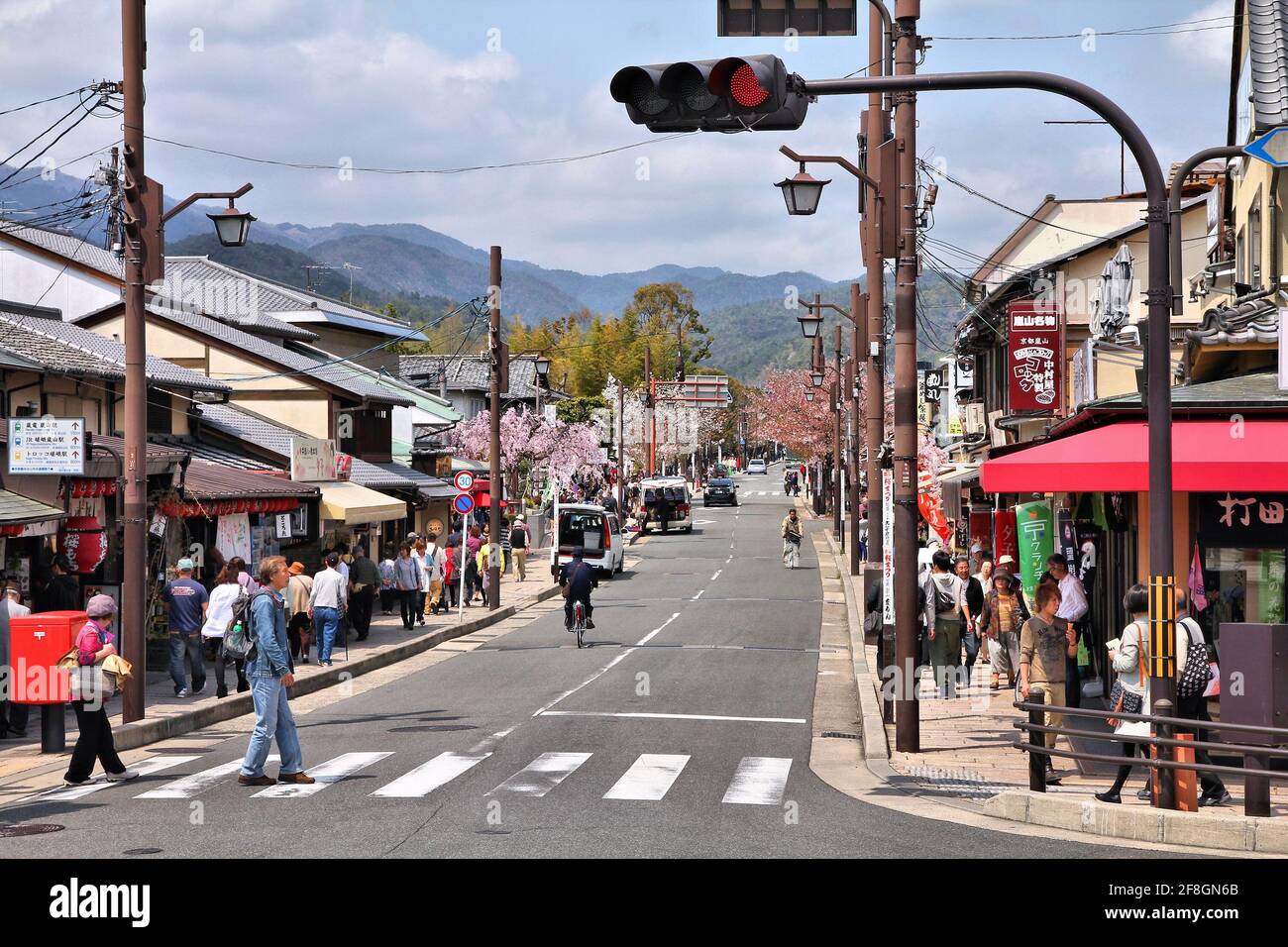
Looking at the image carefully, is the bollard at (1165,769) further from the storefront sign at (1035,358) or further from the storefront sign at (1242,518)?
Result: the storefront sign at (1035,358)

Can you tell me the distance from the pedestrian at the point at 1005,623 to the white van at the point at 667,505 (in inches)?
1927

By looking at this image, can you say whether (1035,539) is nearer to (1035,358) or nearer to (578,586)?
(1035,358)

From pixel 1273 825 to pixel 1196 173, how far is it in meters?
24.5

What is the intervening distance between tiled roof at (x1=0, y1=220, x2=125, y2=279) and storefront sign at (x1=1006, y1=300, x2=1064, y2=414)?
865 inches

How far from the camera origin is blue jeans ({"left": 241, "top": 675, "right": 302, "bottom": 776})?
12.4 m

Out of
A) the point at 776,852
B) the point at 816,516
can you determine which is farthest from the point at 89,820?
the point at 816,516

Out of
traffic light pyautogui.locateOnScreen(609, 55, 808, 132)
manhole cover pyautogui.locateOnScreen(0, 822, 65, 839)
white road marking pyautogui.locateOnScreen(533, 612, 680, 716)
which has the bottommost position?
white road marking pyautogui.locateOnScreen(533, 612, 680, 716)

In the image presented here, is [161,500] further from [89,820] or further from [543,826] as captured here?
[543,826]

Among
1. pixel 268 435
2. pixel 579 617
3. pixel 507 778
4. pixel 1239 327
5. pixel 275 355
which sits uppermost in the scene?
pixel 275 355

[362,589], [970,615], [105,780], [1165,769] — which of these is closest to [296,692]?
[362,589]

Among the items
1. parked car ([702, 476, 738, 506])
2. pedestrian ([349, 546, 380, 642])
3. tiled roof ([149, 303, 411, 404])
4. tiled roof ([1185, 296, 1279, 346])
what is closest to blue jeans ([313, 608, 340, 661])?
pedestrian ([349, 546, 380, 642])

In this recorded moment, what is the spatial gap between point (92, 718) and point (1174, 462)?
33.6 feet

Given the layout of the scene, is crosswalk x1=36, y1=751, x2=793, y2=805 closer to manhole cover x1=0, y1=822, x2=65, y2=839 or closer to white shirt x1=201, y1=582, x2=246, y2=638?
manhole cover x1=0, y1=822, x2=65, y2=839

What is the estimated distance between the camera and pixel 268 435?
32.6 metres
